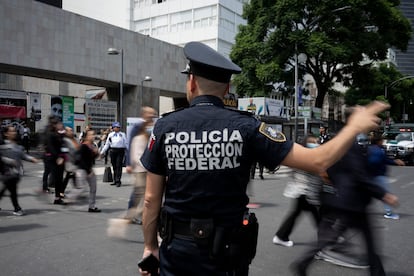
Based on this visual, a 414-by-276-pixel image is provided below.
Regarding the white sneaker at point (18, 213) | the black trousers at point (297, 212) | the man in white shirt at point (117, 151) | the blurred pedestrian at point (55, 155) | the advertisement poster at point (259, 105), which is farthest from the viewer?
the advertisement poster at point (259, 105)

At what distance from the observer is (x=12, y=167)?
7.19 meters

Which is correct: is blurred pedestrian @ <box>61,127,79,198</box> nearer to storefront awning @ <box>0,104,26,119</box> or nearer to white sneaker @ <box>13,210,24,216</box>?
white sneaker @ <box>13,210,24,216</box>

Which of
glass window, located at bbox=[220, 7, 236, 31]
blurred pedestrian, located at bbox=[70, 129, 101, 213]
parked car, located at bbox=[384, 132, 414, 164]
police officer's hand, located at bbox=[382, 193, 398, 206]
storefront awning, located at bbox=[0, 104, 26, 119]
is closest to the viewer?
police officer's hand, located at bbox=[382, 193, 398, 206]

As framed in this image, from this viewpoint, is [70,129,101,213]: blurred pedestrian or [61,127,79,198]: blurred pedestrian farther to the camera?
[61,127,79,198]: blurred pedestrian

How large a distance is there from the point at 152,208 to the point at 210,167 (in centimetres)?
42

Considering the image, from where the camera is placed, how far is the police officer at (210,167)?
72.8 inches

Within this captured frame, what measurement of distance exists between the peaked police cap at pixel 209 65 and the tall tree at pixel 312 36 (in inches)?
1032

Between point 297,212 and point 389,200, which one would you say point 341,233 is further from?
point 297,212

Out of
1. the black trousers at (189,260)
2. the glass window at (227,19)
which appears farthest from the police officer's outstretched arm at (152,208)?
the glass window at (227,19)

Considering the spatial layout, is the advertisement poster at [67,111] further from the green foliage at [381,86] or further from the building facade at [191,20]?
the green foliage at [381,86]

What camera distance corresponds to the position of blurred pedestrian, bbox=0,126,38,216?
7.09m

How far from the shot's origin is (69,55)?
2508 centimetres

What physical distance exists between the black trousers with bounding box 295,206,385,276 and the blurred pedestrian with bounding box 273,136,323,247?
938mm

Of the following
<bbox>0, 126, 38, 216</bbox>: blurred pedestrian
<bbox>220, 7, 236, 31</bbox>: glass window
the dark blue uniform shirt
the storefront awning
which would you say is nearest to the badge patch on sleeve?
the dark blue uniform shirt
